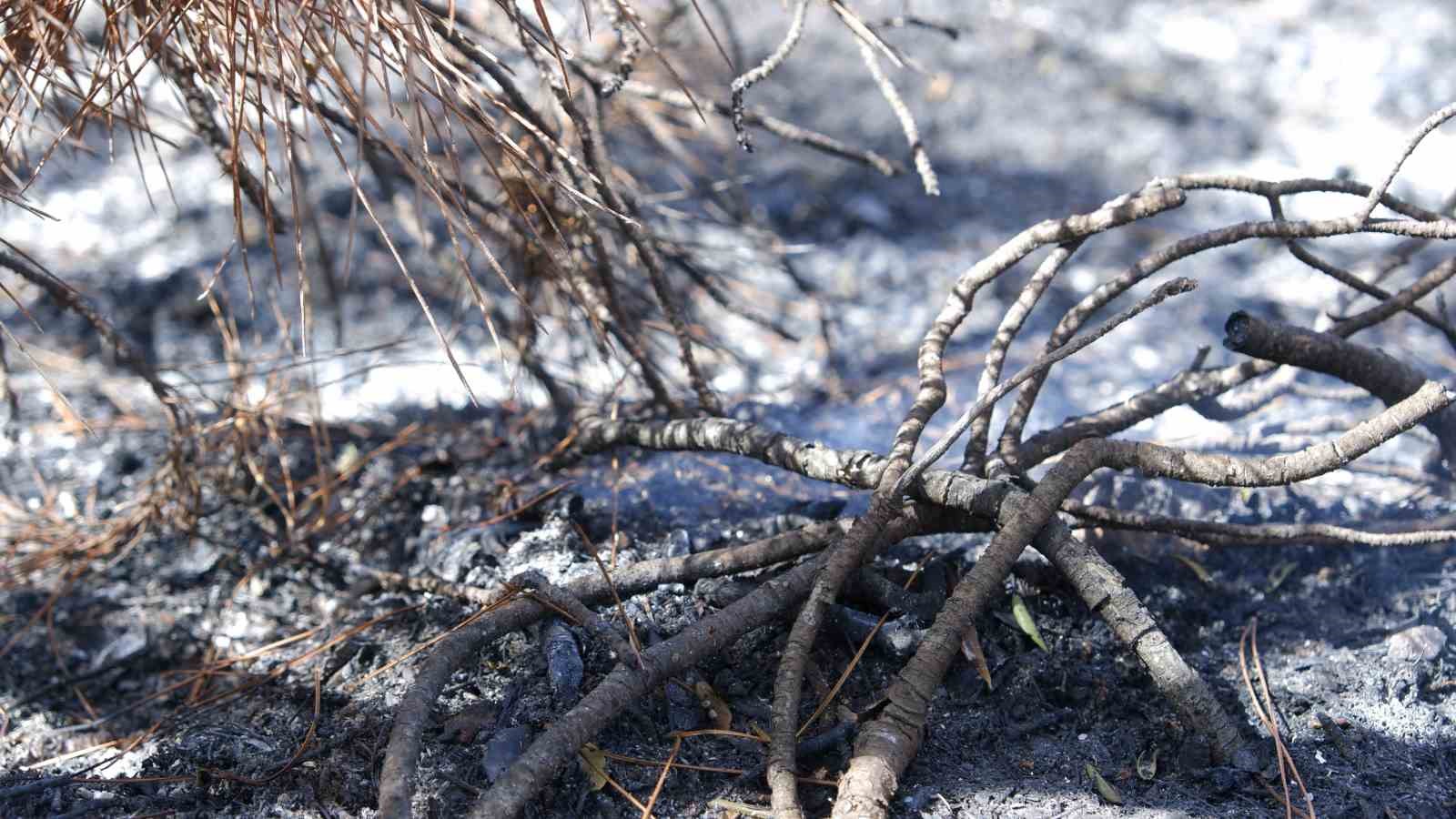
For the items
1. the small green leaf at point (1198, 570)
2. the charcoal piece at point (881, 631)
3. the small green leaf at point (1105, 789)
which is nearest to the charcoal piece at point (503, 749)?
the charcoal piece at point (881, 631)

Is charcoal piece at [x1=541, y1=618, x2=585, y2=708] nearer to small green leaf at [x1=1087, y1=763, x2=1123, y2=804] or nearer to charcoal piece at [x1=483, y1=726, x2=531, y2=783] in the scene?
charcoal piece at [x1=483, y1=726, x2=531, y2=783]

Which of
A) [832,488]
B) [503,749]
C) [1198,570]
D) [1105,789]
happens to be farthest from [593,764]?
[1198,570]

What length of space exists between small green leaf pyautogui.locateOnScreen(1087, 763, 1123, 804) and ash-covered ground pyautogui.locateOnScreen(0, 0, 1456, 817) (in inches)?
0.6

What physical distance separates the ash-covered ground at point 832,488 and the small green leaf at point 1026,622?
0.06ft

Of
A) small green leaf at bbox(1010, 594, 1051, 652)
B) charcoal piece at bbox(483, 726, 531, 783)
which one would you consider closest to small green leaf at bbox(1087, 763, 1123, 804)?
small green leaf at bbox(1010, 594, 1051, 652)

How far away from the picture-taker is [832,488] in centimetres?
226

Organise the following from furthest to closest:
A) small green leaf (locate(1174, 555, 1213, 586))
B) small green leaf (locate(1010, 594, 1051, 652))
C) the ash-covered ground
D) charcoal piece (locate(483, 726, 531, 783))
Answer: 1. small green leaf (locate(1174, 555, 1213, 586))
2. small green leaf (locate(1010, 594, 1051, 652))
3. the ash-covered ground
4. charcoal piece (locate(483, 726, 531, 783))

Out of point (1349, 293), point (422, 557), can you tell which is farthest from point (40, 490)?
point (1349, 293)

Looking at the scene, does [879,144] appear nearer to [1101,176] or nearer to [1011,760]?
[1101,176]

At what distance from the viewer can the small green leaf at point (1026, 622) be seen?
1688mm

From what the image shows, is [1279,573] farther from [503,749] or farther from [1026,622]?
[503,749]

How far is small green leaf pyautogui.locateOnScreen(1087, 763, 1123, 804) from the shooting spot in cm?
142

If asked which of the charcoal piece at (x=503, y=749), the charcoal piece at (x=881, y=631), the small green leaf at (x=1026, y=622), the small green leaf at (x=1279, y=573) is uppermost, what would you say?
the small green leaf at (x=1279, y=573)

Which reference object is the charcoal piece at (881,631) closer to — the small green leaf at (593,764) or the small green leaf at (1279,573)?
the small green leaf at (593,764)
